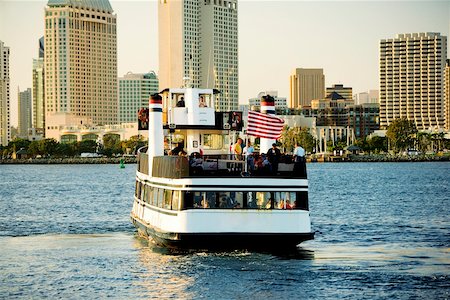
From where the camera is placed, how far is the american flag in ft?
131

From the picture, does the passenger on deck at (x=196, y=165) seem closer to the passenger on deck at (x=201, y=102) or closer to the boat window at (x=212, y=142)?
the passenger on deck at (x=201, y=102)

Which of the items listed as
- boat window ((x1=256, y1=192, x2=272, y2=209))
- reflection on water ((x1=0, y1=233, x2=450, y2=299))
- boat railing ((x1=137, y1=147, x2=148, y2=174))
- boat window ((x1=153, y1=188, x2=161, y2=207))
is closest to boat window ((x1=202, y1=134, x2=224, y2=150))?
boat railing ((x1=137, y1=147, x2=148, y2=174))

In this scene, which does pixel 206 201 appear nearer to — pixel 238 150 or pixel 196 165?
pixel 196 165

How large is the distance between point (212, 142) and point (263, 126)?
16.4 feet

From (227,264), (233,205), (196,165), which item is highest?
(196,165)

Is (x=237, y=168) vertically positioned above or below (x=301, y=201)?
above

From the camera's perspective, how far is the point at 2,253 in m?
44.8

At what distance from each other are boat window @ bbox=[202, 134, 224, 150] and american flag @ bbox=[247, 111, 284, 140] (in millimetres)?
4633

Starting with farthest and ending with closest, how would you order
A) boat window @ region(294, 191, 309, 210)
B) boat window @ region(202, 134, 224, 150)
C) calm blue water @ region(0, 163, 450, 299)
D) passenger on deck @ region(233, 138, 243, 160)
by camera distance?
boat window @ region(202, 134, 224, 150) < passenger on deck @ region(233, 138, 243, 160) < boat window @ region(294, 191, 309, 210) < calm blue water @ region(0, 163, 450, 299)

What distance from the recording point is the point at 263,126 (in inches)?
1592

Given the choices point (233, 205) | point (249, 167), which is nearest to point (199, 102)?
point (249, 167)

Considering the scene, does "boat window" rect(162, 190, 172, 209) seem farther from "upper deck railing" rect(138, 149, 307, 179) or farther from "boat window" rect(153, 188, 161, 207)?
"boat window" rect(153, 188, 161, 207)

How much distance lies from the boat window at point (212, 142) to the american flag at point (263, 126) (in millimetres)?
4633

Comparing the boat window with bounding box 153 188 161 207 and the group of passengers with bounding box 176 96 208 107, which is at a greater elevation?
the group of passengers with bounding box 176 96 208 107
